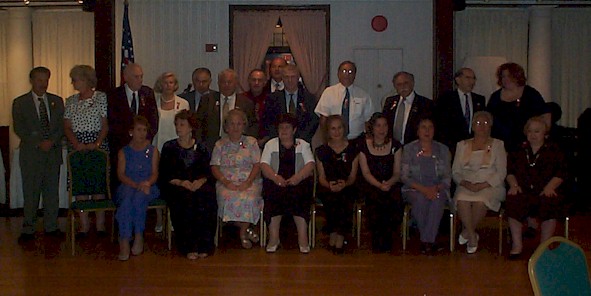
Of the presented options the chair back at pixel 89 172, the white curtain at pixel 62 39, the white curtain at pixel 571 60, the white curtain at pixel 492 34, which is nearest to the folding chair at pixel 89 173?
the chair back at pixel 89 172

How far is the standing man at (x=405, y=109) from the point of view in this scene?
6.08 m

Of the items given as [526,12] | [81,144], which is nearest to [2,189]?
[81,144]

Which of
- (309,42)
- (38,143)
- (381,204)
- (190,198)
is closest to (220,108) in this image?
(190,198)

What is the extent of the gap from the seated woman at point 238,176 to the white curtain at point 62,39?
220 inches

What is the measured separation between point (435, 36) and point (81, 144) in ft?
14.8

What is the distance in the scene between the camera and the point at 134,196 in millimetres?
5527

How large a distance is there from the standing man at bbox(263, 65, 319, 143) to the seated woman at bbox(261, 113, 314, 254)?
36 centimetres

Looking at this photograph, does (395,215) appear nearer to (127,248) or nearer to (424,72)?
(127,248)

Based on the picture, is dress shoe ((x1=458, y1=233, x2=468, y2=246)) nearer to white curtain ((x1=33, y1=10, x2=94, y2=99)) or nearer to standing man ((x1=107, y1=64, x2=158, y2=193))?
standing man ((x1=107, y1=64, x2=158, y2=193))

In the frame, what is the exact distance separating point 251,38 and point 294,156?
401 cm

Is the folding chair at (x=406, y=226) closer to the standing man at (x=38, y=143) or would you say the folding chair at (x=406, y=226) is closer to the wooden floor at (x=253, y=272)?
the wooden floor at (x=253, y=272)

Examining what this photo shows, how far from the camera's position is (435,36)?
27.6 ft

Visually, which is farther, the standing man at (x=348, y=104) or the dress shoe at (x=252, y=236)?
the standing man at (x=348, y=104)

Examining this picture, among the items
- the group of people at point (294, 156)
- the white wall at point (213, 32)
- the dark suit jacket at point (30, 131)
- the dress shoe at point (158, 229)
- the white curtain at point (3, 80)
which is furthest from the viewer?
the white curtain at point (3, 80)
